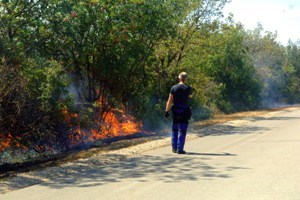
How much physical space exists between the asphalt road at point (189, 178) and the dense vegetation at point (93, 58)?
3.23 m

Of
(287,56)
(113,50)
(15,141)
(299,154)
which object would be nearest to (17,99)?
(15,141)

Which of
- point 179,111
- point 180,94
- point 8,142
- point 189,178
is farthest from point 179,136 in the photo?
point 8,142

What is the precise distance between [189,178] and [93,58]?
353 inches

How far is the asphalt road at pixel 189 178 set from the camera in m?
6.27

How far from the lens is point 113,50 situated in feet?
49.7

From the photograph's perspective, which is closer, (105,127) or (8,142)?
(8,142)

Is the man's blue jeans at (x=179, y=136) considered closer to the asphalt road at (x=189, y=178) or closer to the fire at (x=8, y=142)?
the asphalt road at (x=189, y=178)

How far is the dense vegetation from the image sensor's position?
11125mm

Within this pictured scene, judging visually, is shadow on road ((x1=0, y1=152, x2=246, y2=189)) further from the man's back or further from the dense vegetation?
the dense vegetation

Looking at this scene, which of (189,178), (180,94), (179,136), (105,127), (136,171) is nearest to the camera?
(189,178)

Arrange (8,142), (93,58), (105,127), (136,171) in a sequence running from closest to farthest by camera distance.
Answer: (136,171)
(8,142)
(93,58)
(105,127)

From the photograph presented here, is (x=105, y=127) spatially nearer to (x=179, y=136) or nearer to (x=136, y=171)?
(x=179, y=136)

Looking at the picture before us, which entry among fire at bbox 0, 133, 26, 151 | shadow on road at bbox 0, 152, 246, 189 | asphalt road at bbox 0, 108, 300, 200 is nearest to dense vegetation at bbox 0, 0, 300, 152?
fire at bbox 0, 133, 26, 151

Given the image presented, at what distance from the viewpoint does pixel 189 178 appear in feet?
24.0
